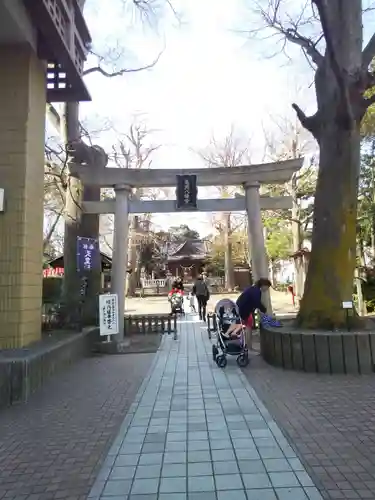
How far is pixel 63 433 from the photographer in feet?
15.0

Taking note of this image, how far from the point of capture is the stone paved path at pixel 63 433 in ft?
11.1

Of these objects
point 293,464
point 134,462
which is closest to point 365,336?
point 293,464

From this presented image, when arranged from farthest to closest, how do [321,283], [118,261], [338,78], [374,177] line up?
1. [374,177]
2. [118,261]
3. [321,283]
4. [338,78]

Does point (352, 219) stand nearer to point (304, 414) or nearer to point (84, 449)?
point (304, 414)

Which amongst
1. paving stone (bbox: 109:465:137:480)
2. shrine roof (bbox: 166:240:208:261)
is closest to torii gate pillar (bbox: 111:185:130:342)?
paving stone (bbox: 109:465:137:480)

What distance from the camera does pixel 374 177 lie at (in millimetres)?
17797

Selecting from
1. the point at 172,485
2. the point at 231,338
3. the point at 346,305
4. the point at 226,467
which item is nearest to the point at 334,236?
the point at 346,305

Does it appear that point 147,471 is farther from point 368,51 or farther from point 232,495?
point 368,51

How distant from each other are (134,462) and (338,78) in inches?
265

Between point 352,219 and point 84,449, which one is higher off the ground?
point 352,219

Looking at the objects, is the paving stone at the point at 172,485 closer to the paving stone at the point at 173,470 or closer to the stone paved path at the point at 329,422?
the paving stone at the point at 173,470

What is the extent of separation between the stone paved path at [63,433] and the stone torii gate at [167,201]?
4.82 metres

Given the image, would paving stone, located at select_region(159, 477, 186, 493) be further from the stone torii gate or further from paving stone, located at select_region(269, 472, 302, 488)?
the stone torii gate

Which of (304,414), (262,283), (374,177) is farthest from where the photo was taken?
(374,177)
